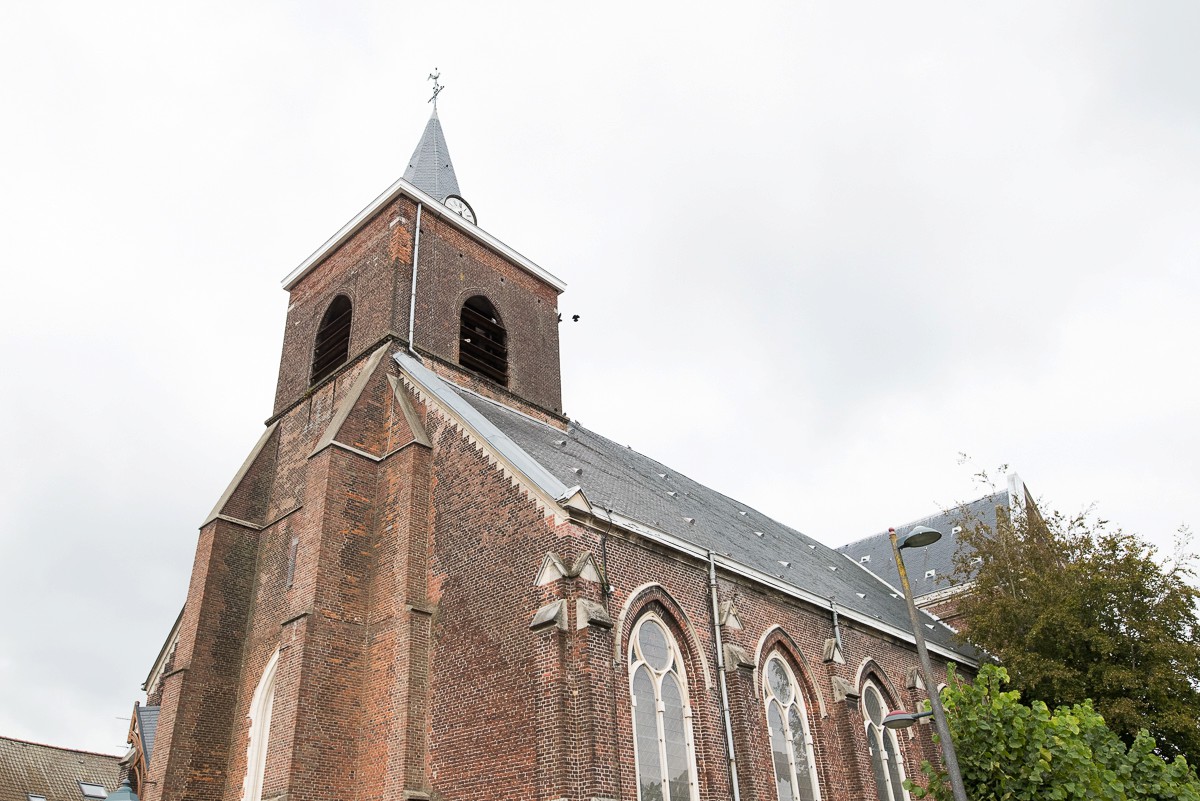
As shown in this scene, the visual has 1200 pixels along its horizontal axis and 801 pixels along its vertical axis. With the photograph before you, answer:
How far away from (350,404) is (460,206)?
9.41 meters

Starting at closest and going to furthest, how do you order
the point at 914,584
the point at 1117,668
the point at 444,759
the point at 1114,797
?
1. the point at 444,759
2. the point at 1114,797
3. the point at 1117,668
4. the point at 914,584

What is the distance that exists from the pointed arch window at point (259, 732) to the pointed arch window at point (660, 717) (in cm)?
651

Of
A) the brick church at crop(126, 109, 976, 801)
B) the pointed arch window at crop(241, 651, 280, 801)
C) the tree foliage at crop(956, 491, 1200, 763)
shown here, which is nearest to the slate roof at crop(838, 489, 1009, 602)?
the tree foliage at crop(956, 491, 1200, 763)

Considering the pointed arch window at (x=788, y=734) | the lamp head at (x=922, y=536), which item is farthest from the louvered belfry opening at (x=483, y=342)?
the lamp head at (x=922, y=536)

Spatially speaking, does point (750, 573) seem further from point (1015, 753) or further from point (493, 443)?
point (493, 443)

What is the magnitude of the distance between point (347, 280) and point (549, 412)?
5.98m

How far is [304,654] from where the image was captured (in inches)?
571

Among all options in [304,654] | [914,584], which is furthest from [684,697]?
[914,584]

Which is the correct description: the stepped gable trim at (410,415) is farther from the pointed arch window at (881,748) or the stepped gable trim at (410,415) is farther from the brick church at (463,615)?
the pointed arch window at (881,748)

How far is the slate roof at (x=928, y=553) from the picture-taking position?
3294 centimetres

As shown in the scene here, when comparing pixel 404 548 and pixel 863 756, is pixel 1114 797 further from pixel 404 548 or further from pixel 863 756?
pixel 404 548

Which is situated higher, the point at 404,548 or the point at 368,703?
the point at 404,548

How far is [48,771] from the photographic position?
118ft

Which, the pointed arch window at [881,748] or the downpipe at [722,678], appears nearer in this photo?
the downpipe at [722,678]
